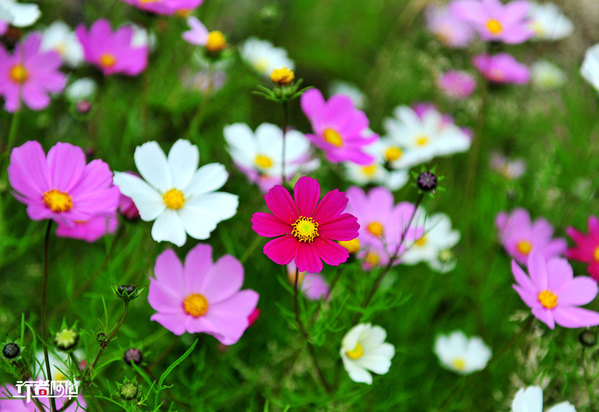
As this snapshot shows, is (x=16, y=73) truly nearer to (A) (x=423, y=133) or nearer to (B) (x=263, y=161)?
(B) (x=263, y=161)

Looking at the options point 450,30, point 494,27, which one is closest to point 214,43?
point 494,27

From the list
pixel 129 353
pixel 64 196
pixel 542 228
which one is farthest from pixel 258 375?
pixel 542 228

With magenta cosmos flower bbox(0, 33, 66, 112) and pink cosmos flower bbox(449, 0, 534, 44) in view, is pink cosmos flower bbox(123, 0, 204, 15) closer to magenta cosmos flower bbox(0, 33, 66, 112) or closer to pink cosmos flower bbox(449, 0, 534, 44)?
magenta cosmos flower bbox(0, 33, 66, 112)

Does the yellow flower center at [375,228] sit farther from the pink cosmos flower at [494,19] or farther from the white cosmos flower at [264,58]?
the white cosmos flower at [264,58]

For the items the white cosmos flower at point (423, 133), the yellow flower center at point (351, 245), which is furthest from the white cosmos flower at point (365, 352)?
the white cosmos flower at point (423, 133)

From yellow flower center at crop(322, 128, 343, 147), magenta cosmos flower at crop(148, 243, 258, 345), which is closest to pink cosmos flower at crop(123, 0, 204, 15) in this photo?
yellow flower center at crop(322, 128, 343, 147)
